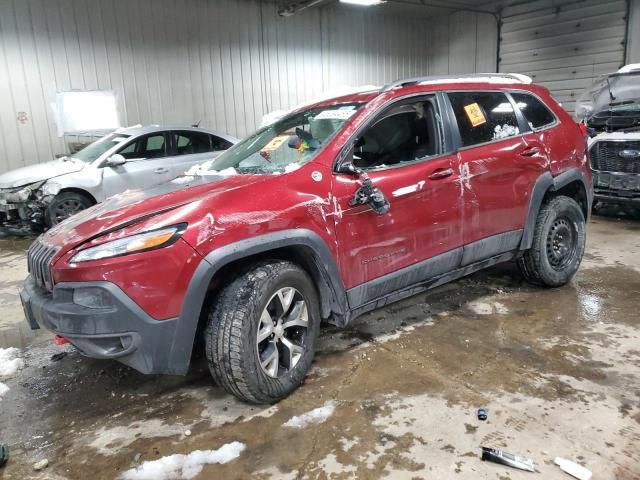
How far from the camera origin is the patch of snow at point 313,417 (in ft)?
7.84

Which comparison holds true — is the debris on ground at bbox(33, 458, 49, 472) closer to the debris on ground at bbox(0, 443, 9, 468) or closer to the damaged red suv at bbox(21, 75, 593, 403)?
the debris on ground at bbox(0, 443, 9, 468)

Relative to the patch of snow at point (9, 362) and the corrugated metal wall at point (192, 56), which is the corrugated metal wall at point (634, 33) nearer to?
the corrugated metal wall at point (192, 56)

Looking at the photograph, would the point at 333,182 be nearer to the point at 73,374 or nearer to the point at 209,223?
the point at 209,223

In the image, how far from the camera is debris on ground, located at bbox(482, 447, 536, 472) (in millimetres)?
2023

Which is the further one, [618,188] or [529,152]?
[618,188]

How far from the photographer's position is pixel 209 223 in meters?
2.27

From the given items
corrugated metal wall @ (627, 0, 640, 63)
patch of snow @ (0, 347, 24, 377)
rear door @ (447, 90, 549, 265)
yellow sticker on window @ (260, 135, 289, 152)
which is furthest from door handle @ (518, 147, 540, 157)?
corrugated metal wall @ (627, 0, 640, 63)

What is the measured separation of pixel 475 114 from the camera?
11.3 ft

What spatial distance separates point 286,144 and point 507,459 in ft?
6.71

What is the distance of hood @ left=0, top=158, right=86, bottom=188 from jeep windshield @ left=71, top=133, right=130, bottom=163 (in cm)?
17

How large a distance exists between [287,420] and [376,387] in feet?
1.81

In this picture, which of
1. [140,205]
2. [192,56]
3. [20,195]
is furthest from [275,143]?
[192,56]

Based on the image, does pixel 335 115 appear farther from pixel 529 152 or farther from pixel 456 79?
pixel 529 152

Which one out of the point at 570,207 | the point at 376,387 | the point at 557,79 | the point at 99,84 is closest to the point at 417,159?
the point at 376,387
